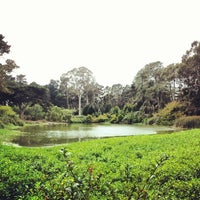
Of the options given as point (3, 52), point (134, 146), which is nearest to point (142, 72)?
point (3, 52)

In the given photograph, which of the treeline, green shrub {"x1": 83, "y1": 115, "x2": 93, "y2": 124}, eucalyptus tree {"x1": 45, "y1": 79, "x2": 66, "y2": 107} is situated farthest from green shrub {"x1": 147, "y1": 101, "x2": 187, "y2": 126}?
eucalyptus tree {"x1": 45, "y1": 79, "x2": 66, "y2": 107}

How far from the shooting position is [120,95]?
224 feet

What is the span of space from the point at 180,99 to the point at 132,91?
2255 centimetres

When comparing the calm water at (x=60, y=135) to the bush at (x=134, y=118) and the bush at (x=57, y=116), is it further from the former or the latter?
the bush at (x=57, y=116)

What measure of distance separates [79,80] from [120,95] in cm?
1258

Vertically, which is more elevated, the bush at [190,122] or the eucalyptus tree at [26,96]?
the eucalyptus tree at [26,96]

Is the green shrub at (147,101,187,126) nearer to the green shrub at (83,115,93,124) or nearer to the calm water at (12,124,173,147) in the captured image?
the calm water at (12,124,173,147)

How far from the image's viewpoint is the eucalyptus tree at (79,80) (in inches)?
2330

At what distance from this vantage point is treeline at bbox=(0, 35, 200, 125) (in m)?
35.0

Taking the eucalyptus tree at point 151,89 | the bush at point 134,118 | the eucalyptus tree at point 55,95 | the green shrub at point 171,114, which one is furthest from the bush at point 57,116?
the eucalyptus tree at point 55,95

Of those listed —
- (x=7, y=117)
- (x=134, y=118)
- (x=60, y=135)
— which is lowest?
(x=60, y=135)

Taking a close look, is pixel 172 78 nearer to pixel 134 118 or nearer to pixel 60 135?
pixel 134 118

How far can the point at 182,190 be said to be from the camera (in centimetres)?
558

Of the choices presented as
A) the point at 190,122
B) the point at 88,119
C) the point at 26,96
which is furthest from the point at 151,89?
the point at 26,96
